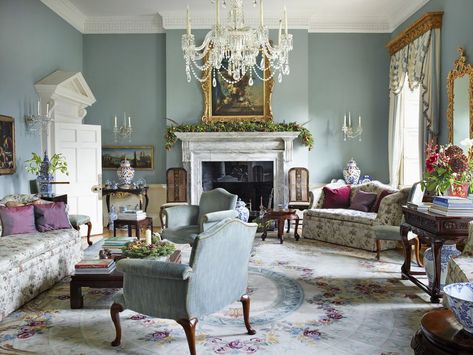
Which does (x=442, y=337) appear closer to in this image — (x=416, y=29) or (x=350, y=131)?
(x=416, y=29)

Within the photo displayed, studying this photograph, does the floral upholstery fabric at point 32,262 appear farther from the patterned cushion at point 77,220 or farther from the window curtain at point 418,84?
the window curtain at point 418,84

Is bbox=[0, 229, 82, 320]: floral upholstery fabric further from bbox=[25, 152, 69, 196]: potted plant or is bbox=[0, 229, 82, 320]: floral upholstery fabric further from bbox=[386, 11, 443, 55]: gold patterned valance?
bbox=[386, 11, 443, 55]: gold patterned valance

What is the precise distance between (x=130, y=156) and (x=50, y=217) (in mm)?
3946

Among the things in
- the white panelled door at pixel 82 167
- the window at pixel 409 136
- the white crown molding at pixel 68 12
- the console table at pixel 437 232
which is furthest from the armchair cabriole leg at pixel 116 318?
the window at pixel 409 136

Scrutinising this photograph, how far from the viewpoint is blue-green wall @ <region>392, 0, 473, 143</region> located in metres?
5.98

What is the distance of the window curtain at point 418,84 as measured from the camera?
22.3 ft

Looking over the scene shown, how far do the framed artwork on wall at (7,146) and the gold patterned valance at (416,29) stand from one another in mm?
6135

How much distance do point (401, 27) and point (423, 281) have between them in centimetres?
552

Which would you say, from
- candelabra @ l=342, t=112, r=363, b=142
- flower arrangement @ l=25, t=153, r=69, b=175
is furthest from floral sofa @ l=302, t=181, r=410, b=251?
flower arrangement @ l=25, t=153, r=69, b=175

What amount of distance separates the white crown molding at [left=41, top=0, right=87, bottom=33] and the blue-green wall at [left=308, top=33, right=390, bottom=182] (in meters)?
4.54

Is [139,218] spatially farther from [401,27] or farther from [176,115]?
[401,27]

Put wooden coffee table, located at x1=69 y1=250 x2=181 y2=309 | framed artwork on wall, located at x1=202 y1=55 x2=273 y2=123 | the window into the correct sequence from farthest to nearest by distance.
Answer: framed artwork on wall, located at x1=202 y1=55 x2=273 y2=123 → the window → wooden coffee table, located at x1=69 y1=250 x2=181 y2=309

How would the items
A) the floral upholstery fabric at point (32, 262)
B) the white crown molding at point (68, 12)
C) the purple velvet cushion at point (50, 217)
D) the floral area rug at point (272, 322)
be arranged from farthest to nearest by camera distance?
the white crown molding at point (68, 12) → the purple velvet cushion at point (50, 217) → the floral upholstery fabric at point (32, 262) → the floral area rug at point (272, 322)

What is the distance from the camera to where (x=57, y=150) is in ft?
24.7
